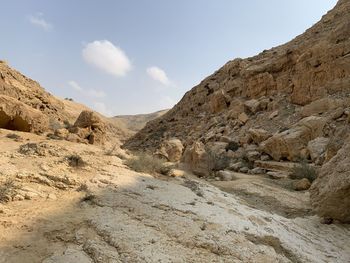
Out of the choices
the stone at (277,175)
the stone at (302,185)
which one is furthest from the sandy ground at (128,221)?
the stone at (277,175)

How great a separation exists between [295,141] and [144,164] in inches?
307

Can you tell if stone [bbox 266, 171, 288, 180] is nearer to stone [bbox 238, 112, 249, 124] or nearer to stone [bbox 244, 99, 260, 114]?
stone [bbox 238, 112, 249, 124]

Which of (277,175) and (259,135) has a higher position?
(259,135)

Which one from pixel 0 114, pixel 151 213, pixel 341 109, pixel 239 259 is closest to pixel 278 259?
pixel 239 259

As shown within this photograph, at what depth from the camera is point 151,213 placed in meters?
5.27

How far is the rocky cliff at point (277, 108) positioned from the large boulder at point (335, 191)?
2.46 meters

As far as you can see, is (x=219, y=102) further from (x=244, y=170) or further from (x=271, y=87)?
(x=244, y=170)

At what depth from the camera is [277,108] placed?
1912 cm

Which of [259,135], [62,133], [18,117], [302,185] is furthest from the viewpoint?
[259,135]

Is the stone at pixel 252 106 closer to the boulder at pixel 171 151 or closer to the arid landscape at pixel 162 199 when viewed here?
the arid landscape at pixel 162 199

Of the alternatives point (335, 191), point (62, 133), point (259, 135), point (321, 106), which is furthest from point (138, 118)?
point (335, 191)

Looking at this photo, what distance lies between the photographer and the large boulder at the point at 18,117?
8.64 meters

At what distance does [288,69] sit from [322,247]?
56.2 ft

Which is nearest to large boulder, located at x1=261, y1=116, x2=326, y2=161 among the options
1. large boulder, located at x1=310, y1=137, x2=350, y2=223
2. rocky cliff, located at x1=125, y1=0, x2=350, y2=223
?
rocky cliff, located at x1=125, y1=0, x2=350, y2=223
